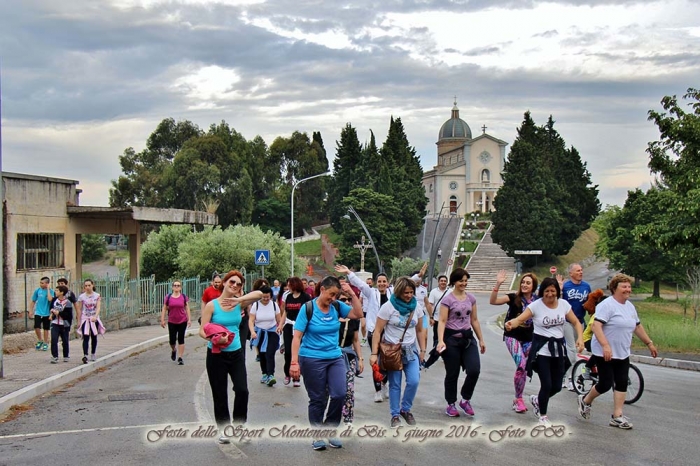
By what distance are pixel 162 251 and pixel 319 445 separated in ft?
121

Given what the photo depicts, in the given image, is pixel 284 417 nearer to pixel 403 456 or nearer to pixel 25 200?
pixel 403 456

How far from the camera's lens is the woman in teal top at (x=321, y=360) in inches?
294

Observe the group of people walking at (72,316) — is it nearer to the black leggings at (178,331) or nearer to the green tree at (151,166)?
the black leggings at (178,331)

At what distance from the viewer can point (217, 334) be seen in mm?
7410

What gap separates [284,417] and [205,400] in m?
1.86

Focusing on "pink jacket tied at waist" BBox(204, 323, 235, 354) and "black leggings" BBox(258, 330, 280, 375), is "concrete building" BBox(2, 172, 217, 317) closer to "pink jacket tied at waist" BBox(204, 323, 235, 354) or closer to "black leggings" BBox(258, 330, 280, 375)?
"black leggings" BBox(258, 330, 280, 375)

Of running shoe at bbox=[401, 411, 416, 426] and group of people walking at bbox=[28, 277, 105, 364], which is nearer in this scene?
running shoe at bbox=[401, 411, 416, 426]

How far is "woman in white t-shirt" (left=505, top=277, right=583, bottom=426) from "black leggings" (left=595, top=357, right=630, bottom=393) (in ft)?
1.41

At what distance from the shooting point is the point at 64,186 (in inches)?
1064

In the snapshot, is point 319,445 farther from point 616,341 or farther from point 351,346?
point 616,341

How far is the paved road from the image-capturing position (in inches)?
283

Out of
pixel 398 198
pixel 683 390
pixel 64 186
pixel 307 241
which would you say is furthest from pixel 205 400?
pixel 307 241

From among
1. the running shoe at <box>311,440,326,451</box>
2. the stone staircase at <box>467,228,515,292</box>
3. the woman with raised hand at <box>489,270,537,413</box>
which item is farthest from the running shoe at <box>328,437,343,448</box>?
the stone staircase at <box>467,228,515,292</box>

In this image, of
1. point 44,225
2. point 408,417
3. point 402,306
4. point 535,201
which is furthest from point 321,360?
point 535,201
